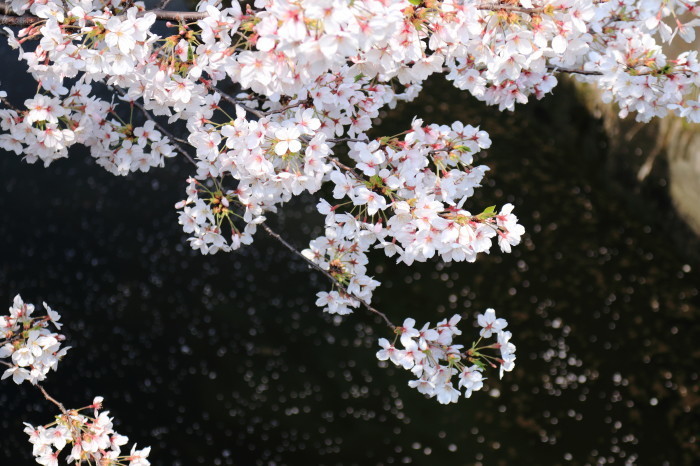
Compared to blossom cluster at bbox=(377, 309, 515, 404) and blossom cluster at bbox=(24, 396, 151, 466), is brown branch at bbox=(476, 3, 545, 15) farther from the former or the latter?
blossom cluster at bbox=(24, 396, 151, 466)

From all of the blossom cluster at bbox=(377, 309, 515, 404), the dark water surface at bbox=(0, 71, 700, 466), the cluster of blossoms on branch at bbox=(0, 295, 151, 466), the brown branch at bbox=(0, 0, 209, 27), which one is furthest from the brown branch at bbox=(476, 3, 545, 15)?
the dark water surface at bbox=(0, 71, 700, 466)

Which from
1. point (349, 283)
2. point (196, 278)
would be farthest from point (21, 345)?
point (196, 278)

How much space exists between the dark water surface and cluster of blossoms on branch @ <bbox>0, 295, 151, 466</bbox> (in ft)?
9.12

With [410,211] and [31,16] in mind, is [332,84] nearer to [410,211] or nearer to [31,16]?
[410,211]

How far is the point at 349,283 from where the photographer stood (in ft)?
9.09

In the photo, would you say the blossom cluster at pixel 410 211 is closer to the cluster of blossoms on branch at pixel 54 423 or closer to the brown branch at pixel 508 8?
the brown branch at pixel 508 8

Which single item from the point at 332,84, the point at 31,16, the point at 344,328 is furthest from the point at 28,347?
the point at 344,328

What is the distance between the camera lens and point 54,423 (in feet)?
8.46

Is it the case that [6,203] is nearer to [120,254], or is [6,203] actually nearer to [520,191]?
[120,254]

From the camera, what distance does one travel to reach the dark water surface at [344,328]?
5.49 m

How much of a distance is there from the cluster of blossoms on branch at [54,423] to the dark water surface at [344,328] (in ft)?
9.12

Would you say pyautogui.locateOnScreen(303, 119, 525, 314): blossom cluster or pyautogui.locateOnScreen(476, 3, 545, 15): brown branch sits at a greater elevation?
pyautogui.locateOnScreen(476, 3, 545, 15): brown branch

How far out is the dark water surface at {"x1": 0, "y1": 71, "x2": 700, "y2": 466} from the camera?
5.49 meters

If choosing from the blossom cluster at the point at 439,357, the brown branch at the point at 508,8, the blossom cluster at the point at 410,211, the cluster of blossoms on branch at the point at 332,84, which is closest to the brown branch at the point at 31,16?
the cluster of blossoms on branch at the point at 332,84
